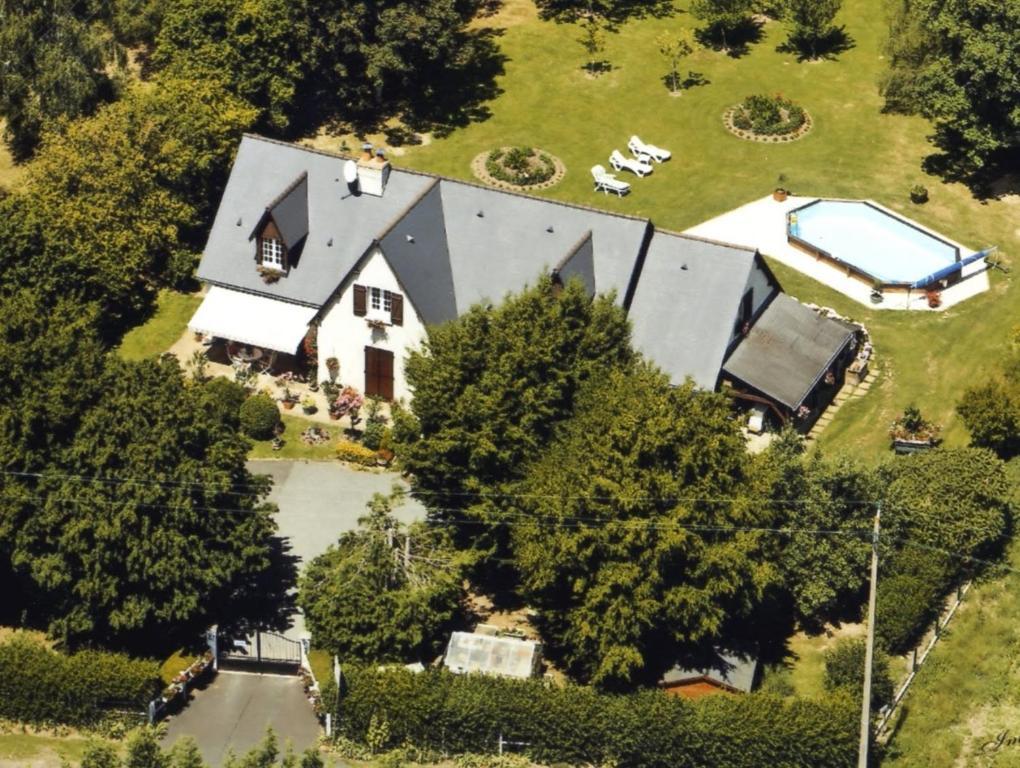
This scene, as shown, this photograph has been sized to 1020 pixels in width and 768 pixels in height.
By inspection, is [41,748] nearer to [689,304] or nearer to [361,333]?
[361,333]

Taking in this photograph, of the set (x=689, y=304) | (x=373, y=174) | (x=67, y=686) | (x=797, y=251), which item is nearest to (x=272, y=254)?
(x=373, y=174)

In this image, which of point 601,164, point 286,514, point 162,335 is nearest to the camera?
point 286,514

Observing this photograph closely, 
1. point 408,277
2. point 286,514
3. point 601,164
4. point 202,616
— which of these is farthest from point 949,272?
point 202,616

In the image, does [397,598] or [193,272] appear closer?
[397,598]

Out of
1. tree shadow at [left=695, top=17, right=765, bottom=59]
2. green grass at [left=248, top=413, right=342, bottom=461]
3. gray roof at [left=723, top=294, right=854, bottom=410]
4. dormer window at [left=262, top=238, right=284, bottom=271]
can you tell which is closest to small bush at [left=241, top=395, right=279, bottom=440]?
green grass at [left=248, top=413, right=342, bottom=461]

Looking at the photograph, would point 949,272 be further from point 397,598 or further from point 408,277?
point 397,598

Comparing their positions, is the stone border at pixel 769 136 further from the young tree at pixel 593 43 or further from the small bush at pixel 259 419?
the small bush at pixel 259 419
